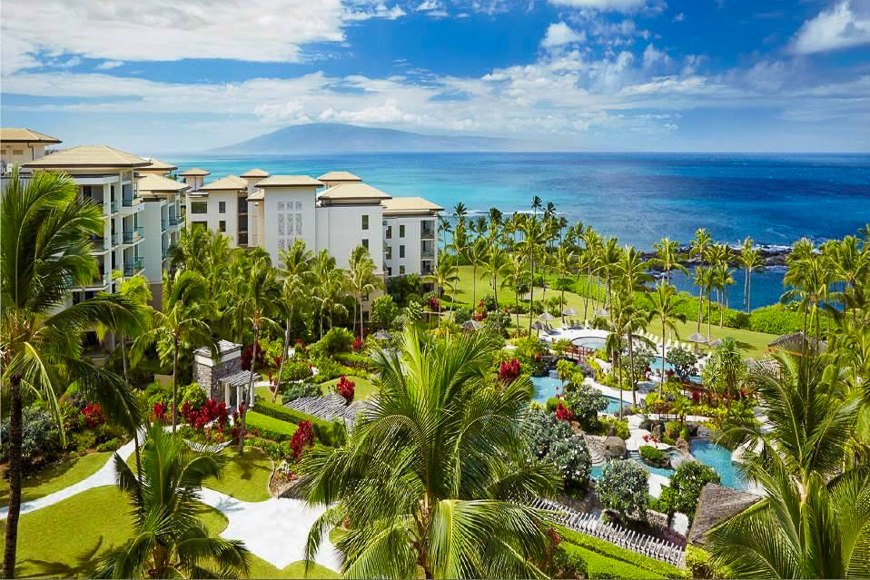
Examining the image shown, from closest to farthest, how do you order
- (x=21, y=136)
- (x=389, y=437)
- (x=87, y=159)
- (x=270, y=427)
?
(x=389, y=437) → (x=270, y=427) → (x=87, y=159) → (x=21, y=136)

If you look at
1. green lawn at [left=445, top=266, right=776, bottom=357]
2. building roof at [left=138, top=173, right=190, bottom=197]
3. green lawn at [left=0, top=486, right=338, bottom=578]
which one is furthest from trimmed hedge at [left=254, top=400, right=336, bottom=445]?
green lawn at [left=445, top=266, right=776, bottom=357]

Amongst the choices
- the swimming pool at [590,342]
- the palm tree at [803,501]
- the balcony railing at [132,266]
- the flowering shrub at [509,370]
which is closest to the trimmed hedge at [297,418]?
the flowering shrub at [509,370]

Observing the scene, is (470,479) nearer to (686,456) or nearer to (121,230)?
(686,456)

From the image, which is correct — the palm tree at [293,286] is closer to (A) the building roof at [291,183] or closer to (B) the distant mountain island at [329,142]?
(A) the building roof at [291,183]

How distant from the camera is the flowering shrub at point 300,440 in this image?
18.3 meters

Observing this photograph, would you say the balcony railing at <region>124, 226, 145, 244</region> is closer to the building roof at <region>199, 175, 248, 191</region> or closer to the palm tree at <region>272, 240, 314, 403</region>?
the palm tree at <region>272, 240, 314, 403</region>

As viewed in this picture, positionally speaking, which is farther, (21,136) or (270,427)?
(21,136)

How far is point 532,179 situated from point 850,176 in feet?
461

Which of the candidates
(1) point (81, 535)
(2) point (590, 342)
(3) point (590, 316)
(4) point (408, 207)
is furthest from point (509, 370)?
(4) point (408, 207)

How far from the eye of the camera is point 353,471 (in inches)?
256

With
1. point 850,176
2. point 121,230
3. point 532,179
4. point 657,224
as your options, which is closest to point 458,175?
point 532,179

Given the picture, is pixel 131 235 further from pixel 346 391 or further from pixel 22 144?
pixel 346 391

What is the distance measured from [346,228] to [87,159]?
1556cm

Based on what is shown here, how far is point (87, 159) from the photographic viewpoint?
1035 inches
